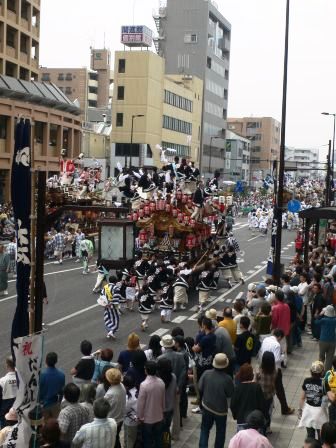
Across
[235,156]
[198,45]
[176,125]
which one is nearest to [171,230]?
[176,125]

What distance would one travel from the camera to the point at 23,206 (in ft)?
25.1

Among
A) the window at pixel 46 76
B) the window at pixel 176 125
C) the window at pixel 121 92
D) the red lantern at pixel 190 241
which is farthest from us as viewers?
the window at pixel 46 76

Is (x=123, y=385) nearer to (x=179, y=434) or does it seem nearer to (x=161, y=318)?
(x=179, y=434)

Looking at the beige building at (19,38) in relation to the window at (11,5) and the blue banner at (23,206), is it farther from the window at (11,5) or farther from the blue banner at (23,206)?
the blue banner at (23,206)

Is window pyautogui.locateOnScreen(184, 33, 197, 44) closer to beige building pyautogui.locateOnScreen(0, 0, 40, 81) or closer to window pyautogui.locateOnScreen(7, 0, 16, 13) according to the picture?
beige building pyautogui.locateOnScreen(0, 0, 40, 81)

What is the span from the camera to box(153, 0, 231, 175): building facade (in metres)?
83.8

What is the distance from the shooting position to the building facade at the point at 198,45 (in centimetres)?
8375

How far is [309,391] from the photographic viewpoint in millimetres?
8398

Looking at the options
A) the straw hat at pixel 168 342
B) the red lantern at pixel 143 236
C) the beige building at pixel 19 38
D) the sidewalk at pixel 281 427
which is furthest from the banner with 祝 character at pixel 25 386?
the beige building at pixel 19 38

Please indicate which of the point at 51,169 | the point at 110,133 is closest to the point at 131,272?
the point at 51,169

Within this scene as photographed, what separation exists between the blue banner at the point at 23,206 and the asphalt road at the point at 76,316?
17.3 ft

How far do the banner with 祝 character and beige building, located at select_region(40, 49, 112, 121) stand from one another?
96.1m

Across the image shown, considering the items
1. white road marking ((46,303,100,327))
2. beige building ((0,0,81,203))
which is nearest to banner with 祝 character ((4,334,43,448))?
white road marking ((46,303,100,327))

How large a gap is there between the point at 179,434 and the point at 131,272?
10976 mm
